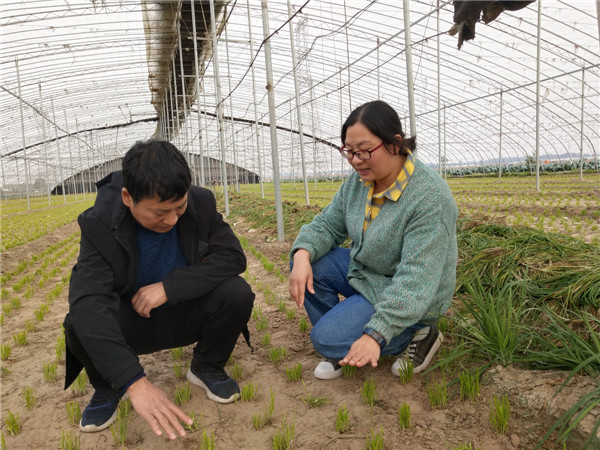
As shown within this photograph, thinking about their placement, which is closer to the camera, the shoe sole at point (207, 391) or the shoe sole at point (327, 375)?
the shoe sole at point (207, 391)

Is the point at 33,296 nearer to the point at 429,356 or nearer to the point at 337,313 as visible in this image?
the point at 337,313

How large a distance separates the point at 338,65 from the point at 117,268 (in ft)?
56.5

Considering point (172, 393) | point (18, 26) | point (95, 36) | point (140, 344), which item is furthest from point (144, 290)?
point (95, 36)

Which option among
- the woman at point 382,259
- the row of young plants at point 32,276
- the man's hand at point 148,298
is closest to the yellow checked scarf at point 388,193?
the woman at point 382,259

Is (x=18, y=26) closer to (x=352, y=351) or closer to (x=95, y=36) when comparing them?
(x=95, y=36)

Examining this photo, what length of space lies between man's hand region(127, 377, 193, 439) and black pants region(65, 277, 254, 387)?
55 centimetres

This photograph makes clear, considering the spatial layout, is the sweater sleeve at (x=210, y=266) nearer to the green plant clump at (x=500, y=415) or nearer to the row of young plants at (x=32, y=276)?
the green plant clump at (x=500, y=415)

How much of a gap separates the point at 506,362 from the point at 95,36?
16.9 meters

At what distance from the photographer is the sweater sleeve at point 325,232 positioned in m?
2.42

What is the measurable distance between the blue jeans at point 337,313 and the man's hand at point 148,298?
76 cm

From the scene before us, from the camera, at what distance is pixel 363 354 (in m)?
1.68

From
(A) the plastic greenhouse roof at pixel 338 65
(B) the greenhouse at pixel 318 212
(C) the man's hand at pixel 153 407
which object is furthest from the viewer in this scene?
(A) the plastic greenhouse roof at pixel 338 65

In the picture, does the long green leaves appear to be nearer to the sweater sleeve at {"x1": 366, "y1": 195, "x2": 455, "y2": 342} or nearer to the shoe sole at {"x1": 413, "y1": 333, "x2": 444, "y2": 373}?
the shoe sole at {"x1": 413, "y1": 333, "x2": 444, "y2": 373}

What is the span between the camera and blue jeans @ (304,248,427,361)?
6.76 ft
